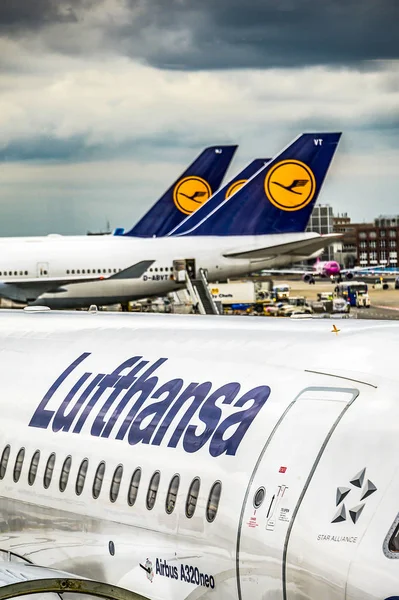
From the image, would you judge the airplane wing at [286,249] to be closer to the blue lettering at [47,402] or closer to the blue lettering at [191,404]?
the blue lettering at [47,402]

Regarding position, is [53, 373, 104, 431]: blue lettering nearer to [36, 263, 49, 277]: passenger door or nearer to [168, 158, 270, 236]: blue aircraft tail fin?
[36, 263, 49, 277]: passenger door

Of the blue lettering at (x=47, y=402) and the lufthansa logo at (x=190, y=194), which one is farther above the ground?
the lufthansa logo at (x=190, y=194)

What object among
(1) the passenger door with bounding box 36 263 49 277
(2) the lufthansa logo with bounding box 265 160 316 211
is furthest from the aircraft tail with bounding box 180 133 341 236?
(1) the passenger door with bounding box 36 263 49 277

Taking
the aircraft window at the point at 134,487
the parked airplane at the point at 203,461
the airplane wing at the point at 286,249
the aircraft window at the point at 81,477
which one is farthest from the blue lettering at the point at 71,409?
the airplane wing at the point at 286,249

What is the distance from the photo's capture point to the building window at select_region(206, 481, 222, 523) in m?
8.71

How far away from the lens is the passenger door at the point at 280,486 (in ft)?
26.0

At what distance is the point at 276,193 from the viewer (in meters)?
61.2

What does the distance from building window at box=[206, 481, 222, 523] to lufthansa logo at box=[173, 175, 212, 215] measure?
69698 mm

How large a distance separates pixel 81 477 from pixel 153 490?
4.27 feet

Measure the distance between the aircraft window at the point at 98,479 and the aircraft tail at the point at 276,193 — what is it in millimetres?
50641

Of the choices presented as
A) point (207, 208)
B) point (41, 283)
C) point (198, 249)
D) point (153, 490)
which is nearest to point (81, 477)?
point (153, 490)

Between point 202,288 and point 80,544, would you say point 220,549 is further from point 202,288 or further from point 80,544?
point 202,288

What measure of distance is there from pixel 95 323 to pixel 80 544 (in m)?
3.33

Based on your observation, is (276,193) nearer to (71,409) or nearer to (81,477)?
(71,409)
